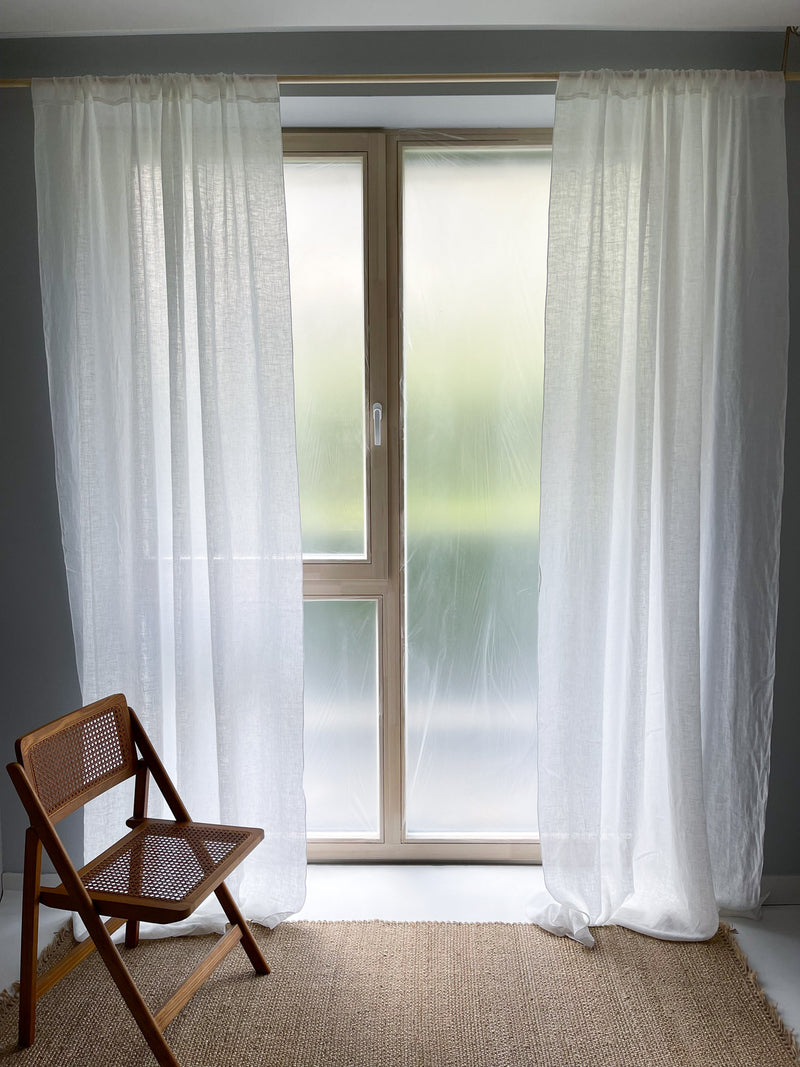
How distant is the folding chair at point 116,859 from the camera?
1.65 metres

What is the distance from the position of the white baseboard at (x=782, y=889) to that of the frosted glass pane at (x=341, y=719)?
1228 millimetres

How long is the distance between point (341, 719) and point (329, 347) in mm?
1186

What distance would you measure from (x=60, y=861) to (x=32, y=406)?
4.33 ft

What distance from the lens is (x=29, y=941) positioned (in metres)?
1.77

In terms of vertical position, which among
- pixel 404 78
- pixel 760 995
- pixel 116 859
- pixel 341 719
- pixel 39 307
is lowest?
pixel 760 995

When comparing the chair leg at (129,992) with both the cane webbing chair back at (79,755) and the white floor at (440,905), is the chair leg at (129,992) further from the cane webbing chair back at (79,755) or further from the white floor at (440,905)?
the white floor at (440,905)

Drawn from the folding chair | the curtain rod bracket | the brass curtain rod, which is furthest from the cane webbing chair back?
the curtain rod bracket

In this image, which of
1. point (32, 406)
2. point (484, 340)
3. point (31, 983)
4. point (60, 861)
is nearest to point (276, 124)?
point (484, 340)

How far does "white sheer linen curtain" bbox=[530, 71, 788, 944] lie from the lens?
2088mm

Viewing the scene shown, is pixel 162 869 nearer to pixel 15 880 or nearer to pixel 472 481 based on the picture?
pixel 15 880

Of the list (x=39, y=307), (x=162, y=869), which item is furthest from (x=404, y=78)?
(x=162, y=869)

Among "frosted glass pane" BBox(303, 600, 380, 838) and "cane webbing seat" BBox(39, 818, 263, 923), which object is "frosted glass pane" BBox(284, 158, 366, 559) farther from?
"cane webbing seat" BBox(39, 818, 263, 923)

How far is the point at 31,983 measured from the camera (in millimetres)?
1779

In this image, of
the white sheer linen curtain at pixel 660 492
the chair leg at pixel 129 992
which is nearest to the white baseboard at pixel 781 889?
the white sheer linen curtain at pixel 660 492
